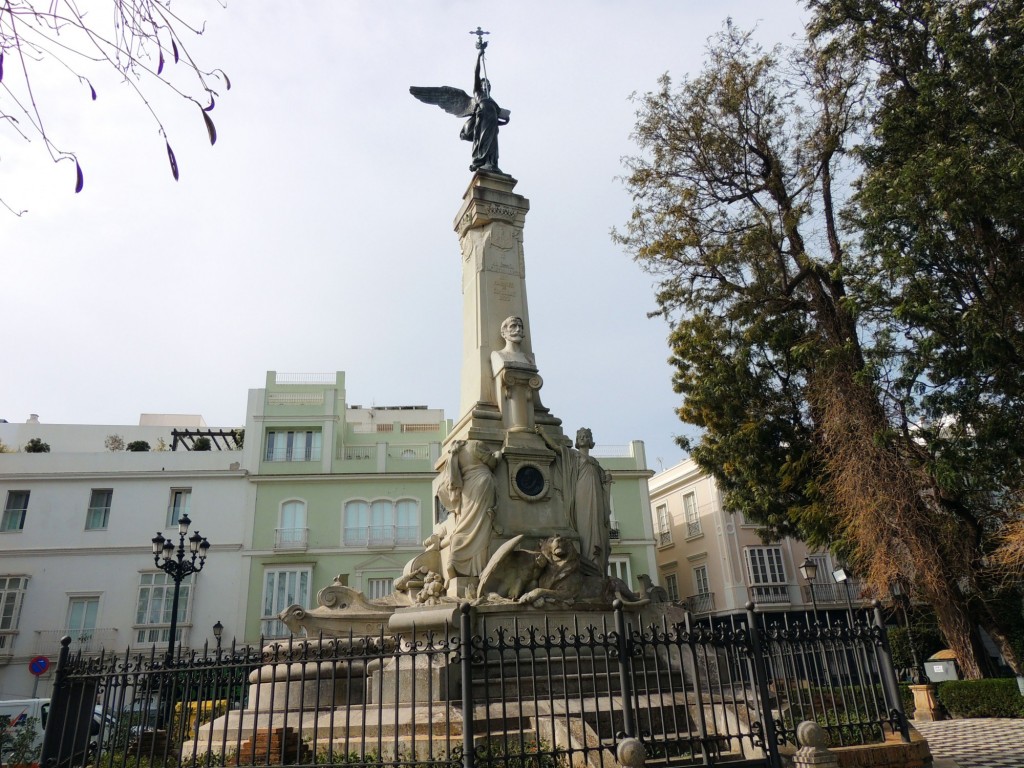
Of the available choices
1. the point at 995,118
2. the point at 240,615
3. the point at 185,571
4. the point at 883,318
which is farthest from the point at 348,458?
the point at 995,118

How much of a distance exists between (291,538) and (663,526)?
16611 millimetres

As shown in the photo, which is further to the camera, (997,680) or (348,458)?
(348,458)

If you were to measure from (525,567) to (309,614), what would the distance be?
8.24 feet

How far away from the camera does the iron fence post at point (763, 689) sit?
612cm

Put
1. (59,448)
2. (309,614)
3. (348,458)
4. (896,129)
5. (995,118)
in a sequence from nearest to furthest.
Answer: (309,614)
(995,118)
(896,129)
(348,458)
(59,448)

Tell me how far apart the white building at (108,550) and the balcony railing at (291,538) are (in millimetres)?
991

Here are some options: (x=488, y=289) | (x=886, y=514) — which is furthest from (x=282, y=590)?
(x=886, y=514)

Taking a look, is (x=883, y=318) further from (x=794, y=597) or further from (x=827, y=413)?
(x=794, y=597)

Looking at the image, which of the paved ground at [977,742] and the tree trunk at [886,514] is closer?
the paved ground at [977,742]

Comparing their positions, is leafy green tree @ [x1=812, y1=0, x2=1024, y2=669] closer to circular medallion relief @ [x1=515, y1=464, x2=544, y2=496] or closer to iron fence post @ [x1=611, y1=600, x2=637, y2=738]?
circular medallion relief @ [x1=515, y1=464, x2=544, y2=496]

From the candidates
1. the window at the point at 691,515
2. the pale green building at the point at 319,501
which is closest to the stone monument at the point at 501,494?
the pale green building at the point at 319,501

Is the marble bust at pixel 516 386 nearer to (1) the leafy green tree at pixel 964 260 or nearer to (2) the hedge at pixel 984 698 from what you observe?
(1) the leafy green tree at pixel 964 260

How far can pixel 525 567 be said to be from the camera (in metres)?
9.10

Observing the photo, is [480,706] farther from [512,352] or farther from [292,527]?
[292,527]
